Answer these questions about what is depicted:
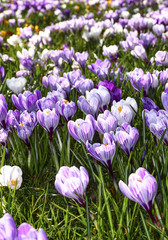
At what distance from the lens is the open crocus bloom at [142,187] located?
1092 millimetres

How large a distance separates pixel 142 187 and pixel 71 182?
305 millimetres

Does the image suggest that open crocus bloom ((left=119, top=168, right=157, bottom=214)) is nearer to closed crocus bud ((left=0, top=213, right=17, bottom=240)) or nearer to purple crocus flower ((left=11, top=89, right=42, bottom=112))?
closed crocus bud ((left=0, top=213, right=17, bottom=240))

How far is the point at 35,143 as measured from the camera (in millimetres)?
1788

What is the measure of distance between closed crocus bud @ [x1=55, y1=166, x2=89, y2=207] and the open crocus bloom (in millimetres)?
195

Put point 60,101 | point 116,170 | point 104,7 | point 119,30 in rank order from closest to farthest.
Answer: point 116,170 < point 60,101 < point 119,30 < point 104,7

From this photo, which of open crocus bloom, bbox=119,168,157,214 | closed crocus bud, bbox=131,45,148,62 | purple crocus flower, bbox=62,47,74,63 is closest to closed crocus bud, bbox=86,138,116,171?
open crocus bloom, bbox=119,168,157,214

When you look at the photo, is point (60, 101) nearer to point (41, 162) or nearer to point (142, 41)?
point (41, 162)

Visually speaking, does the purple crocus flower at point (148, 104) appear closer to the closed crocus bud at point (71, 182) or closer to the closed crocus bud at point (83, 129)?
A: the closed crocus bud at point (83, 129)

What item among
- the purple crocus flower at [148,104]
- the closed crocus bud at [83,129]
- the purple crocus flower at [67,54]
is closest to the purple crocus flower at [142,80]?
the purple crocus flower at [148,104]

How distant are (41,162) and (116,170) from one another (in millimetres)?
495

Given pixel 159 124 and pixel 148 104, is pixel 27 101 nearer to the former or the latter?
pixel 148 104

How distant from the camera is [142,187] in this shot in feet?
3.60

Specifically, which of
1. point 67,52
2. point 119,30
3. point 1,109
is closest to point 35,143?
point 1,109

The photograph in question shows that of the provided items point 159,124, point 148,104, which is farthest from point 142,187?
point 148,104
